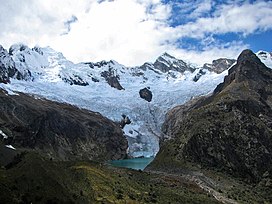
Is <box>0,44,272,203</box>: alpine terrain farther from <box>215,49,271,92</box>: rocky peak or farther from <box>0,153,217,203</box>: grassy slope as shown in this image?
<box>215,49,271,92</box>: rocky peak

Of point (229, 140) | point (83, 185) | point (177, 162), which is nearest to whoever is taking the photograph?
point (83, 185)

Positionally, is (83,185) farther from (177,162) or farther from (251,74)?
(251,74)

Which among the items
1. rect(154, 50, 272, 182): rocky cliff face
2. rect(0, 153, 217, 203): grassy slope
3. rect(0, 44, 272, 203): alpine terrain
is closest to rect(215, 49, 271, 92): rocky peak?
rect(0, 44, 272, 203): alpine terrain

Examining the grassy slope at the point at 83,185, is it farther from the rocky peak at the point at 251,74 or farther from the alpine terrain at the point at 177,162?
the rocky peak at the point at 251,74

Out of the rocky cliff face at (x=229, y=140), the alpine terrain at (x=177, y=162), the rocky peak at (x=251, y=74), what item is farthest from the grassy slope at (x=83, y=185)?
the rocky peak at (x=251, y=74)

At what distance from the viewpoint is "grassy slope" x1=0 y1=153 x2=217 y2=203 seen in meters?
51.3

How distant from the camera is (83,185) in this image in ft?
226

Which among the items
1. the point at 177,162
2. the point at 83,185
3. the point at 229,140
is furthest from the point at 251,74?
the point at 83,185

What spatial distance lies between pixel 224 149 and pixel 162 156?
1823 cm

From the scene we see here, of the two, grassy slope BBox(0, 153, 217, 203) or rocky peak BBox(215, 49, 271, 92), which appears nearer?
grassy slope BBox(0, 153, 217, 203)

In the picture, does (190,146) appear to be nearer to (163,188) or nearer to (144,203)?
(163,188)

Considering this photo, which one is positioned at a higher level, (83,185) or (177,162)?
(177,162)

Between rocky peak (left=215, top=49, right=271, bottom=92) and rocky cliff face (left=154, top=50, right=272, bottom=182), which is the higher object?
rocky peak (left=215, top=49, right=271, bottom=92)

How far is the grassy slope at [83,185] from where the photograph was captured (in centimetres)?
5131
